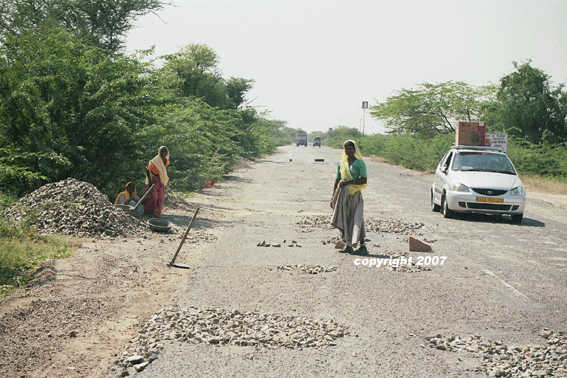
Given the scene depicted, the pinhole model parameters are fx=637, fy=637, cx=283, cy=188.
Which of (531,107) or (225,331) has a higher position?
(531,107)

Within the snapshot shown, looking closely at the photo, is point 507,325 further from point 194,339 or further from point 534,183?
point 534,183

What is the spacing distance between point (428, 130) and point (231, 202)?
32513 millimetres

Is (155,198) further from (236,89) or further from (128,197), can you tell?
(236,89)

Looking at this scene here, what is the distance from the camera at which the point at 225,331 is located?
561cm

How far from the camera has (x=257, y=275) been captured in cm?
829

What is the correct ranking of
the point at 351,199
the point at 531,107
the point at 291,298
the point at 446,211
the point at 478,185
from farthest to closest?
the point at 531,107
the point at 446,211
the point at 478,185
the point at 351,199
the point at 291,298

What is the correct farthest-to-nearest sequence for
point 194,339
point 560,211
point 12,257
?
point 560,211, point 12,257, point 194,339

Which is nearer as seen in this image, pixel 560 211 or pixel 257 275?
pixel 257 275

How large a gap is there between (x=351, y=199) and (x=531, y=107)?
2835 centimetres

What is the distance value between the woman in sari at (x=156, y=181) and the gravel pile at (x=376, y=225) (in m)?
3.01

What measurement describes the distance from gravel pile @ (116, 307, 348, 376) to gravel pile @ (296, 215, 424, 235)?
6814mm

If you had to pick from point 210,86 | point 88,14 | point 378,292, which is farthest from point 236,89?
point 378,292

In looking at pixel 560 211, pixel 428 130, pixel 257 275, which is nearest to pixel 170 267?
pixel 257 275

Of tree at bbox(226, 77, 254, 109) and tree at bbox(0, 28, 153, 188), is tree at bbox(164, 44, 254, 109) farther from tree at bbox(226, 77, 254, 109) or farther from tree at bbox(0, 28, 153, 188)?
tree at bbox(0, 28, 153, 188)
